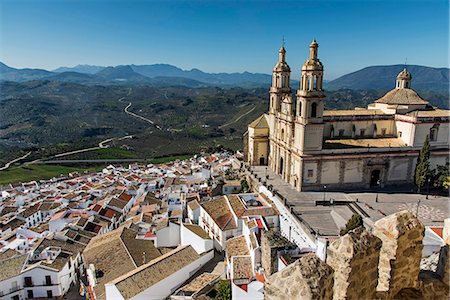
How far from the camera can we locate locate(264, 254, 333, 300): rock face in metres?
3.32

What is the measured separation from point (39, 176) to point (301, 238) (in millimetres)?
50490

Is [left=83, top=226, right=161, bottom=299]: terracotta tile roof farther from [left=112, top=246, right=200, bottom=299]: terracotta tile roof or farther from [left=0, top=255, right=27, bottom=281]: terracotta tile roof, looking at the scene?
[left=0, top=255, right=27, bottom=281]: terracotta tile roof

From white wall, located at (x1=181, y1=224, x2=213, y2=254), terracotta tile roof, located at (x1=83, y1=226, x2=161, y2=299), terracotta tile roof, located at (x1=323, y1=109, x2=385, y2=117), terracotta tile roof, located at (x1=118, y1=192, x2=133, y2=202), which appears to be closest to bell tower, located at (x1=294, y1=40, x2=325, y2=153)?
terracotta tile roof, located at (x1=323, y1=109, x2=385, y2=117)

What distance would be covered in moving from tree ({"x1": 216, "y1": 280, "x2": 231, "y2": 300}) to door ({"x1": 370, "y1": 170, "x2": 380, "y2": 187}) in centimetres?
Answer: 1427

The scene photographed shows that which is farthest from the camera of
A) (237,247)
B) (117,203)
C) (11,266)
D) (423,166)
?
(117,203)

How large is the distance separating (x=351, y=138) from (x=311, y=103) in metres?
5.40

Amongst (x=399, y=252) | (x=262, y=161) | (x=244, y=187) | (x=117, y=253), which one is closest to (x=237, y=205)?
(x=244, y=187)

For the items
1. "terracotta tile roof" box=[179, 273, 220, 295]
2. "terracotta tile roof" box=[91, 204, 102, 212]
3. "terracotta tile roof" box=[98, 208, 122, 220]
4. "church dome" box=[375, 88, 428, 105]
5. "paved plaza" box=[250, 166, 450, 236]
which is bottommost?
"terracotta tile roof" box=[98, 208, 122, 220]

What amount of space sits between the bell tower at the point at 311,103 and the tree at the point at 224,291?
36.2ft

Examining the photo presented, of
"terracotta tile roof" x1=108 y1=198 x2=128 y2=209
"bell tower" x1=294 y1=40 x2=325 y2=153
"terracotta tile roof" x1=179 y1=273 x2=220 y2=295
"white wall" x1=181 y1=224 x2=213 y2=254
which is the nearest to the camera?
"terracotta tile roof" x1=179 y1=273 x2=220 y2=295

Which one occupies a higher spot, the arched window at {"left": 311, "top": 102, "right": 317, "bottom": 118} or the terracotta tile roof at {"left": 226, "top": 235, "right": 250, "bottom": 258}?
the arched window at {"left": 311, "top": 102, "right": 317, "bottom": 118}

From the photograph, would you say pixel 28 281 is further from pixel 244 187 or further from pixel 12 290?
pixel 244 187

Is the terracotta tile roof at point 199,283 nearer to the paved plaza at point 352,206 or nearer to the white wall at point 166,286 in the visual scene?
the white wall at point 166,286

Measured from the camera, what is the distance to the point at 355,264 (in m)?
3.79
